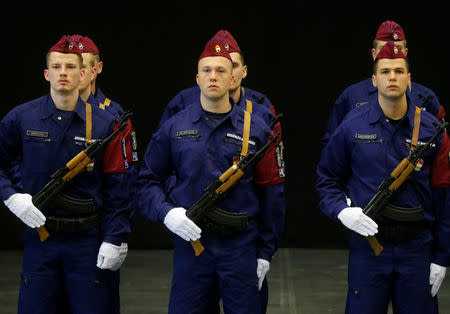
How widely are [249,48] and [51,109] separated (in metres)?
4.41

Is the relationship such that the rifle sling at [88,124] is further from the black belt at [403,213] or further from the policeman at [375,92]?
the policeman at [375,92]

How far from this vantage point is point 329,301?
7.38 meters

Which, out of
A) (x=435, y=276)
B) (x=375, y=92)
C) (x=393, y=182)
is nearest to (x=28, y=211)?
(x=393, y=182)

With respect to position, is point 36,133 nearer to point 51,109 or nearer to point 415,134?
point 51,109

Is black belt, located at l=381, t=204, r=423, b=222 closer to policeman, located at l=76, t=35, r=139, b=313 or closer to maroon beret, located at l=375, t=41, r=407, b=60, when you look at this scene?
maroon beret, located at l=375, t=41, r=407, b=60

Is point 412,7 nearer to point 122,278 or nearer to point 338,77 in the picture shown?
point 338,77

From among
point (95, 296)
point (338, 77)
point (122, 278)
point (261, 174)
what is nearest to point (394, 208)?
point (261, 174)

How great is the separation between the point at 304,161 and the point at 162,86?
58.9 inches

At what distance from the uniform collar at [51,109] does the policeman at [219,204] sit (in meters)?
0.41

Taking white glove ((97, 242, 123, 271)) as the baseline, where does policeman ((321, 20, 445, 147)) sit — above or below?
above

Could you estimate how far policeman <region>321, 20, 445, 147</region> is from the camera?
6262mm

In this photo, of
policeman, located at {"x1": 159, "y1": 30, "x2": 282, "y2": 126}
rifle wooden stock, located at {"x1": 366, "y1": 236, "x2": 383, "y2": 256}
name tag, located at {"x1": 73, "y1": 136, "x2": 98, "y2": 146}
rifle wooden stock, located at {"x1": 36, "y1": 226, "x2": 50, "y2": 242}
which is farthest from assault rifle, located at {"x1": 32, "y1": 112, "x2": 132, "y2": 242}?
rifle wooden stock, located at {"x1": 366, "y1": 236, "x2": 383, "y2": 256}

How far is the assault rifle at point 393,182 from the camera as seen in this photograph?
15.6ft

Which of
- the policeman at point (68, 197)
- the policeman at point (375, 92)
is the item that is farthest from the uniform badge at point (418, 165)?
the policeman at point (68, 197)
